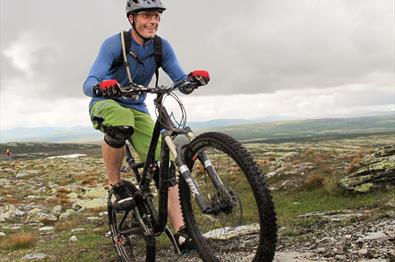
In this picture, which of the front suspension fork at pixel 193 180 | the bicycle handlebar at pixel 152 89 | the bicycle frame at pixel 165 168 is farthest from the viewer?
the bicycle handlebar at pixel 152 89

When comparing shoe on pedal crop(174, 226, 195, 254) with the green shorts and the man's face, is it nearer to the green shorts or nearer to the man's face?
the green shorts

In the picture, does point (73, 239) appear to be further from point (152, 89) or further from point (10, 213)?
point (152, 89)

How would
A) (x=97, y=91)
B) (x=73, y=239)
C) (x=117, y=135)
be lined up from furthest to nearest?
(x=73, y=239) < (x=117, y=135) < (x=97, y=91)

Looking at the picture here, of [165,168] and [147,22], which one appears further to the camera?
[147,22]

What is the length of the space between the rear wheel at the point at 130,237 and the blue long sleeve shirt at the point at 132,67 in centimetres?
180

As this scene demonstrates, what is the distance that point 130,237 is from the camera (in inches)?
285

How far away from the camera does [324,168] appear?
1917cm

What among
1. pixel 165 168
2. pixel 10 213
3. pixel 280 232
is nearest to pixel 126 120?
pixel 165 168

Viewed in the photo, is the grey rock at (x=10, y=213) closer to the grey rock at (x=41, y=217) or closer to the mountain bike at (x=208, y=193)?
the grey rock at (x=41, y=217)

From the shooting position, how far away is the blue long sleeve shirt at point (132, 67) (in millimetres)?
6129

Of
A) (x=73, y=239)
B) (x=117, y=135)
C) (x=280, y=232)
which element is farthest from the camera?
(x=73, y=239)

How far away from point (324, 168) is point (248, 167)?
1565 centimetres

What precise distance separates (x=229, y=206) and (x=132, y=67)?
2795 millimetres

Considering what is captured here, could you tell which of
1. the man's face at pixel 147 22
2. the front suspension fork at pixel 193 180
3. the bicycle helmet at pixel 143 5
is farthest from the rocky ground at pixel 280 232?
the bicycle helmet at pixel 143 5
